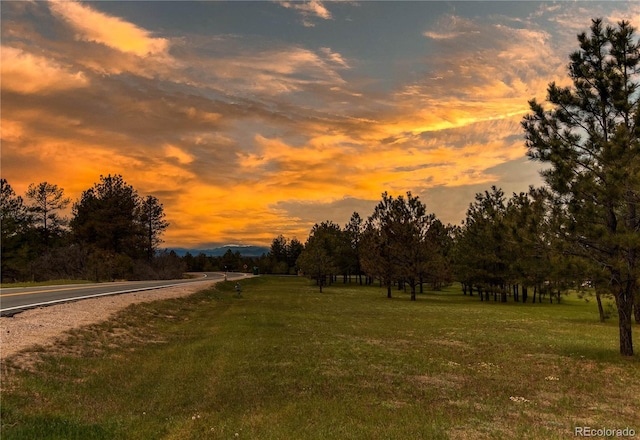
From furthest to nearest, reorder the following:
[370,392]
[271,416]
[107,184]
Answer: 1. [107,184]
2. [370,392]
3. [271,416]

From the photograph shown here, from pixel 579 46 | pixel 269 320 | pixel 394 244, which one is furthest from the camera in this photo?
pixel 394 244

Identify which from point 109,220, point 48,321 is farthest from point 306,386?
point 109,220

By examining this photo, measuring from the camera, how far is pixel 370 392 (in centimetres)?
1083

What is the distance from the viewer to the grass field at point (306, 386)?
8.25 m

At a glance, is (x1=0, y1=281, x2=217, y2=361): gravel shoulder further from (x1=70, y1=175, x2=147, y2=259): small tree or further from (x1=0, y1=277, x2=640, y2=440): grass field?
(x1=70, y1=175, x2=147, y2=259): small tree

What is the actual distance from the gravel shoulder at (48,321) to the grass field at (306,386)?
0.59m

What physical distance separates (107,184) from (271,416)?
75.8m

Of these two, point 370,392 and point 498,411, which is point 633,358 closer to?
point 498,411

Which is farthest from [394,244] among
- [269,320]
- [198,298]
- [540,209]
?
[540,209]

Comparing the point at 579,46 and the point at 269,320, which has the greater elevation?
the point at 579,46

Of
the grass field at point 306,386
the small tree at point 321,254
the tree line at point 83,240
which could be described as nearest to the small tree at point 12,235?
the tree line at point 83,240

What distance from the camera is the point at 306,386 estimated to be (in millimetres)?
11273

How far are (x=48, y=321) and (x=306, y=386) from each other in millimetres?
11568

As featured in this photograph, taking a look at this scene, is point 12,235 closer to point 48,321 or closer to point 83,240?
point 83,240
